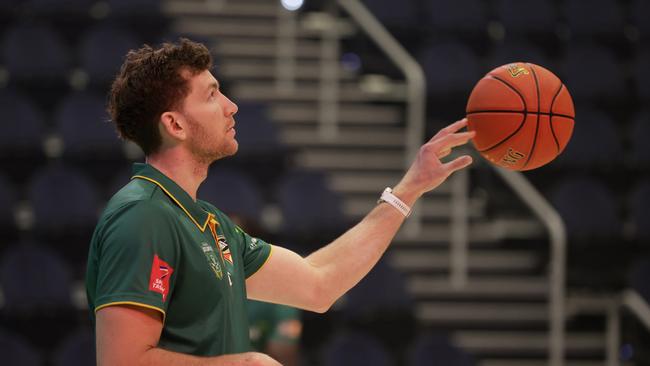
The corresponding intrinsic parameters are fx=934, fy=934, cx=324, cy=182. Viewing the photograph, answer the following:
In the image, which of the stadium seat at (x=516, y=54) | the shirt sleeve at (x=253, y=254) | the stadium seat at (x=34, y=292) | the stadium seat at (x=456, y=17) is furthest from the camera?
the stadium seat at (x=456, y=17)

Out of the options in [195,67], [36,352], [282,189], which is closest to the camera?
[195,67]

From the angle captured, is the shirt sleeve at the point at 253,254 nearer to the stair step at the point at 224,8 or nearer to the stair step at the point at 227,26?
the stair step at the point at 227,26

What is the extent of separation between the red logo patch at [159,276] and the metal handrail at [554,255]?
4.40 metres

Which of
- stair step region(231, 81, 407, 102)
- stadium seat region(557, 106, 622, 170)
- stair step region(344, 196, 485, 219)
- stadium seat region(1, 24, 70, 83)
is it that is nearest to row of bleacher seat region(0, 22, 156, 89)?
stadium seat region(1, 24, 70, 83)

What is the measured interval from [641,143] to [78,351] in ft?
14.7

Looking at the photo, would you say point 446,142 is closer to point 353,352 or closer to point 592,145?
point 353,352

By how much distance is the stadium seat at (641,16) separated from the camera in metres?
8.40

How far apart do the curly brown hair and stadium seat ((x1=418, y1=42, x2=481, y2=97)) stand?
526 centimetres

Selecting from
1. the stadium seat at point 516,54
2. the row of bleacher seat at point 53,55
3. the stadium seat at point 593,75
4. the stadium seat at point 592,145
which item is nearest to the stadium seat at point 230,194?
the row of bleacher seat at point 53,55

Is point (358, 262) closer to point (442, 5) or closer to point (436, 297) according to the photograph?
point (436, 297)

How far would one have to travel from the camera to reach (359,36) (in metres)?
8.22

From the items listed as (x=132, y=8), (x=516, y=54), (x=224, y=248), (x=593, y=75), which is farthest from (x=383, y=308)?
(x=224, y=248)

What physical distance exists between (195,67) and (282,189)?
165 inches

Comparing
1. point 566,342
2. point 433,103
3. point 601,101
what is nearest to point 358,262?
point 566,342
